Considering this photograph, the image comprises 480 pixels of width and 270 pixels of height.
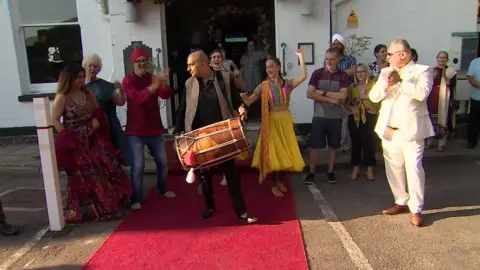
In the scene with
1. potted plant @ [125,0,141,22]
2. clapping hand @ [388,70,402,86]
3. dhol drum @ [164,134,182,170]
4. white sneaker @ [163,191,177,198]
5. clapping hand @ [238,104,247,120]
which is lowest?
white sneaker @ [163,191,177,198]

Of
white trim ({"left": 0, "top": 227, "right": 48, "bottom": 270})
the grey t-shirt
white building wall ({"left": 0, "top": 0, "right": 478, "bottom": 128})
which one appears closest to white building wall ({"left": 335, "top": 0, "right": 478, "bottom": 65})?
white building wall ({"left": 0, "top": 0, "right": 478, "bottom": 128})

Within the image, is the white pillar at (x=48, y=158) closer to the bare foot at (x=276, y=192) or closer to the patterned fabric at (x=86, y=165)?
the patterned fabric at (x=86, y=165)

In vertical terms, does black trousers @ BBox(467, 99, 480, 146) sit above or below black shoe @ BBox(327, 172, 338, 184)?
above

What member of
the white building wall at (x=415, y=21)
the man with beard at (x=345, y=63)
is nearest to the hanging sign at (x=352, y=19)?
the white building wall at (x=415, y=21)

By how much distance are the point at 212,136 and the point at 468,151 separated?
485 centimetres

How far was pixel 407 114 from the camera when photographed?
4.13 m

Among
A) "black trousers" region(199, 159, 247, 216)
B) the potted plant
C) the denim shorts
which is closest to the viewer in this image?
"black trousers" region(199, 159, 247, 216)

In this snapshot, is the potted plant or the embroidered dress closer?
the embroidered dress

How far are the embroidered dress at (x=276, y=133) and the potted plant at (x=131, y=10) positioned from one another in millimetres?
3233

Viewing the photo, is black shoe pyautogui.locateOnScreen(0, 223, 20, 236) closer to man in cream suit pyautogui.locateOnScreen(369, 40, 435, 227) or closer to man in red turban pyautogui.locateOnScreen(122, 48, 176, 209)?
man in red turban pyautogui.locateOnScreen(122, 48, 176, 209)

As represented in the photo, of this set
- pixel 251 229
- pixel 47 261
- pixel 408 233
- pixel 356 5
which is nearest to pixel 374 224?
pixel 408 233

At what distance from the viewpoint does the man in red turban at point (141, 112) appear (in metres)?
4.52

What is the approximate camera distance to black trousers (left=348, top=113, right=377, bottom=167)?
5.61 meters

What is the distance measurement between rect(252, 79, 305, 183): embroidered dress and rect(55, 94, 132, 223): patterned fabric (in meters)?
1.72
